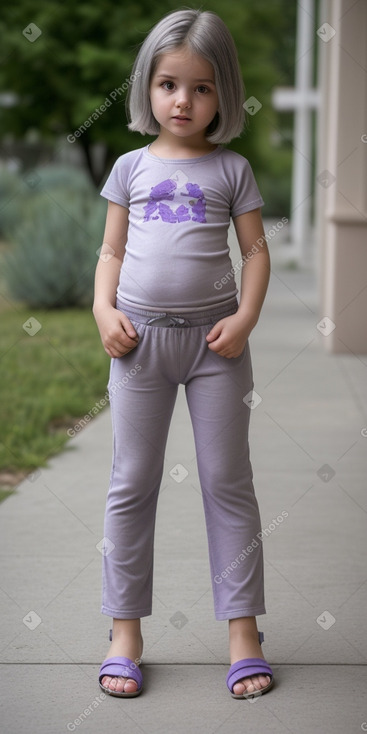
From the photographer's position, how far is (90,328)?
998 centimetres

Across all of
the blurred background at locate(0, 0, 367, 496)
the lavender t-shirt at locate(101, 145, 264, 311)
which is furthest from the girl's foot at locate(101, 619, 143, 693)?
the blurred background at locate(0, 0, 367, 496)

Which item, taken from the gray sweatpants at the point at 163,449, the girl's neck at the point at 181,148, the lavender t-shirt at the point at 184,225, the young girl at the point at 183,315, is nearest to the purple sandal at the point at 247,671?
the young girl at the point at 183,315

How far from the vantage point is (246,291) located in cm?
266

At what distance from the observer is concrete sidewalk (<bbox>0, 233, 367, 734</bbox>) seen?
262 centimetres

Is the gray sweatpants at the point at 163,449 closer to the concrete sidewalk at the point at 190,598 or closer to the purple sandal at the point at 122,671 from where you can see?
the purple sandal at the point at 122,671

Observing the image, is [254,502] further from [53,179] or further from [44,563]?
[53,179]

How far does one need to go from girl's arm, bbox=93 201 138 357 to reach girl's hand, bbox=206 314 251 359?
0.19 m

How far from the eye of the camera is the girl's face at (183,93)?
2.54 m

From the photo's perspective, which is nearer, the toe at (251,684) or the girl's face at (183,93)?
the girl's face at (183,93)

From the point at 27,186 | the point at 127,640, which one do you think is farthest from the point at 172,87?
the point at 27,186

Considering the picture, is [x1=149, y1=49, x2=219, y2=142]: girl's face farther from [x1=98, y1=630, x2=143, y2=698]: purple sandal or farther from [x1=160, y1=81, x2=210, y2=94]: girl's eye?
[x1=98, y1=630, x2=143, y2=698]: purple sandal

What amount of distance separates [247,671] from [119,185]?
125 cm

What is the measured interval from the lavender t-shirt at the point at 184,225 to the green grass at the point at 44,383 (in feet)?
8.22

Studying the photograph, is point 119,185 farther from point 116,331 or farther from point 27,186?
point 27,186
